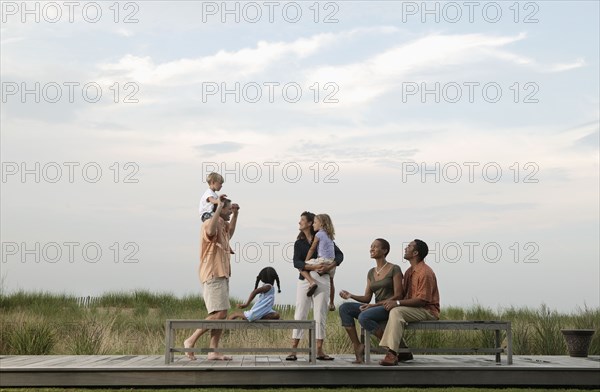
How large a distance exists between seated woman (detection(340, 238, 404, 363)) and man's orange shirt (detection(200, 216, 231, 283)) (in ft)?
4.16

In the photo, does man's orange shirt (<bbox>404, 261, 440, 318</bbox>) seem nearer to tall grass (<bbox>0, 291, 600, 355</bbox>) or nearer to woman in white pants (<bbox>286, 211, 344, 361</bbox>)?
woman in white pants (<bbox>286, 211, 344, 361</bbox>)

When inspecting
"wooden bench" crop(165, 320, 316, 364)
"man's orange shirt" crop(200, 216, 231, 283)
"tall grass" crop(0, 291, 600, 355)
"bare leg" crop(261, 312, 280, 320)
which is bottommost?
"tall grass" crop(0, 291, 600, 355)

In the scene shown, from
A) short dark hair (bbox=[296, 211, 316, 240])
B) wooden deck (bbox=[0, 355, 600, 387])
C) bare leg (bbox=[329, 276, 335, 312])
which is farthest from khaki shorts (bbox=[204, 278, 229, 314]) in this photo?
bare leg (bbox=[329, 276, 335, 312])

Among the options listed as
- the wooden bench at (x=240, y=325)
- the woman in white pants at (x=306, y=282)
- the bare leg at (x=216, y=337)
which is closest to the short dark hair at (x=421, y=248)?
the woman in white pants at (x=306, y=282)

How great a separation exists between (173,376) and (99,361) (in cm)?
136

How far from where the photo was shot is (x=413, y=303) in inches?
368

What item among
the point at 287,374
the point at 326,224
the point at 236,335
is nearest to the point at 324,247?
the point at 326,224

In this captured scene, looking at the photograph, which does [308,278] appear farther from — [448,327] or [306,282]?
[448,327]

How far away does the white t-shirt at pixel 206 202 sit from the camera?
9055 millimetres

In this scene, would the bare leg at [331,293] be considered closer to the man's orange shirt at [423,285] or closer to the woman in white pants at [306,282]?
the woman in white pants at [306,282]

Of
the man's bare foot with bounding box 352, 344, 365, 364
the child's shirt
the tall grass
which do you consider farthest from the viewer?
the tall grass

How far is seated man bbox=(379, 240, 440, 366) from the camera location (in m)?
9.32

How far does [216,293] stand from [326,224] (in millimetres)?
1356

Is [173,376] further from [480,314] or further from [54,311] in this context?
[54,311]
